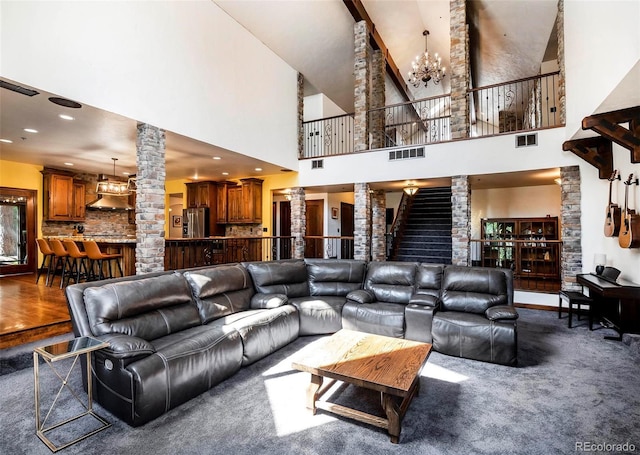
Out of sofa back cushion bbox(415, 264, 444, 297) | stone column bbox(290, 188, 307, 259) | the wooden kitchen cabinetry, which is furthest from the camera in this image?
stone column bbox(290, 188, 307, 259)

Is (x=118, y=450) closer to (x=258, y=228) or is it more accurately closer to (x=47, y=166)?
(x=258, y=228)

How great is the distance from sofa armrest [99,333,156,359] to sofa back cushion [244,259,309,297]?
76.7 inches

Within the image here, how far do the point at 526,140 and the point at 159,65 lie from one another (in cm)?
624

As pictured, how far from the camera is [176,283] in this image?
3279 millimetres

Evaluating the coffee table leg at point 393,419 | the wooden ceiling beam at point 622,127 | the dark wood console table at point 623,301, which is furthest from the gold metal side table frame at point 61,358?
the wooden ceiling beam at point 622,127

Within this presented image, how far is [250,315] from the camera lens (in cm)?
353

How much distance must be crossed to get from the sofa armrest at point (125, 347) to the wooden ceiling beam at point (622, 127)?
17.1 ft

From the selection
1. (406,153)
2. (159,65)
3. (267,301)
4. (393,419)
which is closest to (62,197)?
(159,65)

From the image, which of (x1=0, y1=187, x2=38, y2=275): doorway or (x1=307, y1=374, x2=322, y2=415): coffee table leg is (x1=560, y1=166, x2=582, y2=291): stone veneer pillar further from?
(x1=0, y1=187, x2=38, y2=275): doorway

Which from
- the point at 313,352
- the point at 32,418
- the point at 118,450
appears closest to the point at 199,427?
the point at 118,450

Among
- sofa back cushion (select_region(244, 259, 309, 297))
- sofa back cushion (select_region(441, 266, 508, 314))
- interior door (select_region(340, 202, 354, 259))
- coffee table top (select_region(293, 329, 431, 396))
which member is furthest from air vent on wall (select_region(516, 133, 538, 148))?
interior door (select_region(340, 202, 354, 259))

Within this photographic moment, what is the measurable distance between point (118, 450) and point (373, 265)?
138 inches

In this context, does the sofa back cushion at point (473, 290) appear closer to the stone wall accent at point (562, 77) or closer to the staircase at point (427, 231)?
the stone wall accent at point (562, 77)

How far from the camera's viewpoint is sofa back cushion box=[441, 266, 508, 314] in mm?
3744
